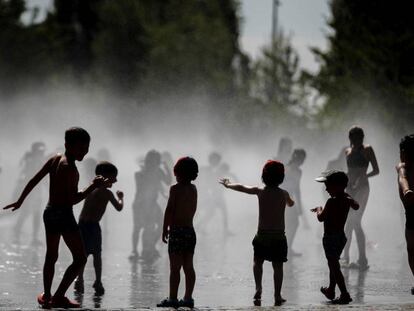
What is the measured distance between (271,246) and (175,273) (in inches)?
42.8

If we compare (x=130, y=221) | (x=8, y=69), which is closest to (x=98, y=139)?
(x=8, y=69)

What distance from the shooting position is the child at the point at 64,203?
34.0 feet

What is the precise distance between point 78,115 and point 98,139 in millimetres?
8018

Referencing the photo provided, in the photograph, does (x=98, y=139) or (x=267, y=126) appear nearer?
(x=267, y=126)

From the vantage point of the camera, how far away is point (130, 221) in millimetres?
29516

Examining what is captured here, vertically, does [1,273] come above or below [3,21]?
below

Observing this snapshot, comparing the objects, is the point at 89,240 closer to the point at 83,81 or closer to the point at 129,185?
the point at 129,185

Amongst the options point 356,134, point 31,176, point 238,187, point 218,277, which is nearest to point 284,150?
point 31,176

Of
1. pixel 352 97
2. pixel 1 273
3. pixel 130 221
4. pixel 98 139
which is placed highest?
pixel 98 139

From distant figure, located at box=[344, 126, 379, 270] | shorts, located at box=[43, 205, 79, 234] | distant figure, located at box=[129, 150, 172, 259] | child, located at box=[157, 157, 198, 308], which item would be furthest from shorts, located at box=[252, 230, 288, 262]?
distant figure, located at box=[129, 150, 172, 259]

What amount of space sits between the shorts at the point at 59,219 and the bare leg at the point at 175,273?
1.01 m

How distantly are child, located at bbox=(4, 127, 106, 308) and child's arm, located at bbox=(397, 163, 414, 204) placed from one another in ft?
9.85

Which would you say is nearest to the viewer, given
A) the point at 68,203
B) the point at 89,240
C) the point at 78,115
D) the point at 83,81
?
the point at 68,203

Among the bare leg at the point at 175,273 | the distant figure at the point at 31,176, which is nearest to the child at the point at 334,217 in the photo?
the bare leg at the point at 175,273
